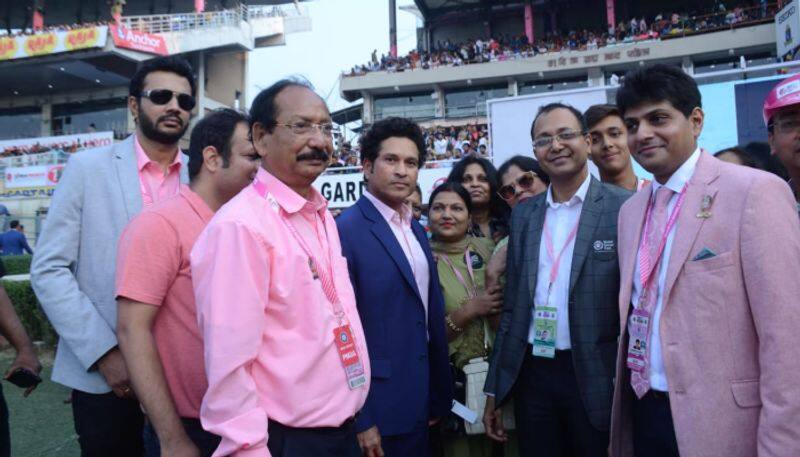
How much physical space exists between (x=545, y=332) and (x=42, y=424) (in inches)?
197

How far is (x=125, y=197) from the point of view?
8.09 ft

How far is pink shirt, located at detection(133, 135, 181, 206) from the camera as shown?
8.54 ft

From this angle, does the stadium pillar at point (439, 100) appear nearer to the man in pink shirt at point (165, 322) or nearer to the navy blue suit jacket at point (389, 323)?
the navy blue suit jacket at point (389, 323)

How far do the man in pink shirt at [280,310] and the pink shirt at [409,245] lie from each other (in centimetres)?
96

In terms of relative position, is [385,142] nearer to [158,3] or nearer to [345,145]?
[345,145]

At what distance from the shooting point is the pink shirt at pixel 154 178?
2604 millimetres

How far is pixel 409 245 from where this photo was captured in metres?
3.00

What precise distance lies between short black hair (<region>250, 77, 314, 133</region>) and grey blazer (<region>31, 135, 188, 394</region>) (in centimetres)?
88

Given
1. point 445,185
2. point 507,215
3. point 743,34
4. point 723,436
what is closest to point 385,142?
point 445,185

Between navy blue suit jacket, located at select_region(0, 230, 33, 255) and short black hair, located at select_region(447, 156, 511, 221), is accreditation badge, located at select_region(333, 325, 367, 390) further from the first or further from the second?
navy blue suit jacket, located at select_region(0, 230, 33, 255)

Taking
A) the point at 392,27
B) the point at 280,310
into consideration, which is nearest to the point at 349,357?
the point at 280,310

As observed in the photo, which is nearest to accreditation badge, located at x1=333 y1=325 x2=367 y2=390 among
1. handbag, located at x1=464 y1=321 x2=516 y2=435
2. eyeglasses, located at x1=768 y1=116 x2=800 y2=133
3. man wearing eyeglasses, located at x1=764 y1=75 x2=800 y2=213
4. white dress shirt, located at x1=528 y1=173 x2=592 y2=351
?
white dress shirt, located at x1=528 y1=173 x2=592 y2=351

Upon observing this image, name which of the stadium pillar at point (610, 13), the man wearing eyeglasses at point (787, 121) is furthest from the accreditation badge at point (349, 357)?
the stadium pillar at point (610, 13)

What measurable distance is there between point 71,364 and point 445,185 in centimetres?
236
